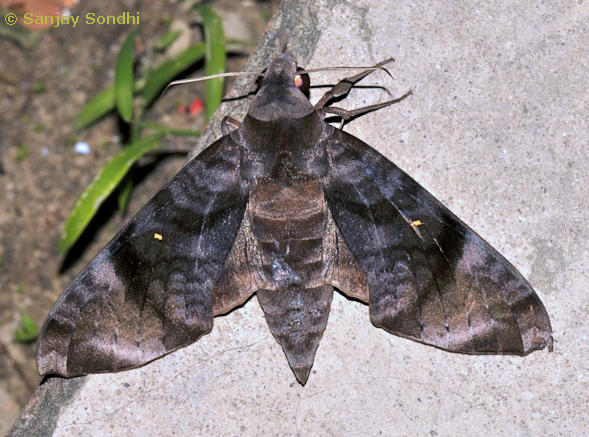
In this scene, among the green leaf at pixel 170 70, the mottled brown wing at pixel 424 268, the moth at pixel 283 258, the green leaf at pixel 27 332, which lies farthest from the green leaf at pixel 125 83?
the green leaf at pixel 27 332

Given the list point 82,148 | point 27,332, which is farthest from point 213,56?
point 27,332

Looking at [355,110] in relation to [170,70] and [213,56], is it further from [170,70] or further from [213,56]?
[170,70]

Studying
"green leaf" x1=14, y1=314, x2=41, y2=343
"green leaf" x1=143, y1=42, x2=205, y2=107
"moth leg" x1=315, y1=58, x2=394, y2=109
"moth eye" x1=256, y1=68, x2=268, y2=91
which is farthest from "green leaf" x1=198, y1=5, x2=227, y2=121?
"green leaf" x1=14, y1=314, x2=41, y2=343

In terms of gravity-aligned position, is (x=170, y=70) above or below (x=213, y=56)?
below

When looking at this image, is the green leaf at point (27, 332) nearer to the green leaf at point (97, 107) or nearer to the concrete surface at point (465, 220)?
the concrete surface at point (465, 220)

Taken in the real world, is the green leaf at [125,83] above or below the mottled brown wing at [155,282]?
above

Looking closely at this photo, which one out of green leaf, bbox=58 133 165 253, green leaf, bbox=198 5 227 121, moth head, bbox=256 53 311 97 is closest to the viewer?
moth head, bbox=256 53 311 97

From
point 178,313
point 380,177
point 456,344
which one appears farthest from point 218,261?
point 456,344

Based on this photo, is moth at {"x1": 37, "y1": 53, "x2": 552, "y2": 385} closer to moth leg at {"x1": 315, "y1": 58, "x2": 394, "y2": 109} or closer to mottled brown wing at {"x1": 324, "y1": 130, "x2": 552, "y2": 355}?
mottled brown wing at {"x1": 324, "y1": 130, "x2": 552, "y2": 355}
